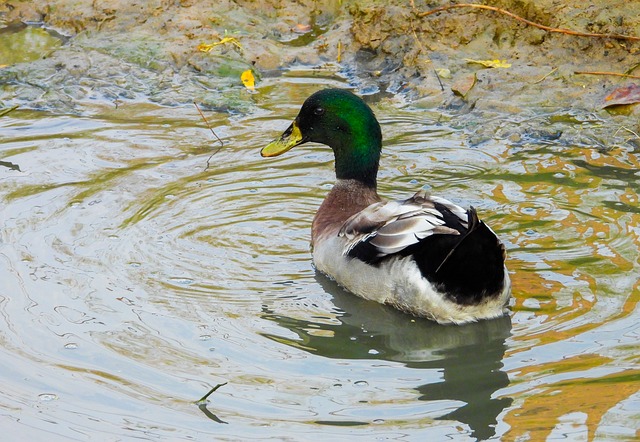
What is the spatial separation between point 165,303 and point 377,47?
4229 mm

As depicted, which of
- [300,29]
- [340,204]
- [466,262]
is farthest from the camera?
[300,29]

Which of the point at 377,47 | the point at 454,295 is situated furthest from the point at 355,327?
the point at 377,47

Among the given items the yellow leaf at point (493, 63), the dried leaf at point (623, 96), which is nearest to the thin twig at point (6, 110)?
the yellow leaf at point (493, 63)

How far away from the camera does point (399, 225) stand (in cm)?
531

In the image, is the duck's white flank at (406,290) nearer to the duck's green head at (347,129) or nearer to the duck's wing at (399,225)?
the duck's wing at (399,225)

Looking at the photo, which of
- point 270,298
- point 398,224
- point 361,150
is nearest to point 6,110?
point 361,150

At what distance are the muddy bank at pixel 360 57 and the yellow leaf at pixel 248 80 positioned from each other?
0.22 ft

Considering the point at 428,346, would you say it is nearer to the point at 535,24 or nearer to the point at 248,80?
the point at 535,24

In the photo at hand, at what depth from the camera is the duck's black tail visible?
193 inches

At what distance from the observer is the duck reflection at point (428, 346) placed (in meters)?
4.52

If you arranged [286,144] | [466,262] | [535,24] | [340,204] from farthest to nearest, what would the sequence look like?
[535,24] < [286,144] < [340,204] < [466,262]

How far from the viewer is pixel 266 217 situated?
6.52m

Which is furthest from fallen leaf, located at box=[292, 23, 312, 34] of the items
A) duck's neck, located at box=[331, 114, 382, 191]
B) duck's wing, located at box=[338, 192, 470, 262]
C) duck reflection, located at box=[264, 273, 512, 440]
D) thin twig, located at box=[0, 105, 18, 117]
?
duck reflection, located at box=[264, 273, 512, 440]

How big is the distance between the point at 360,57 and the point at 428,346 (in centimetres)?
436
